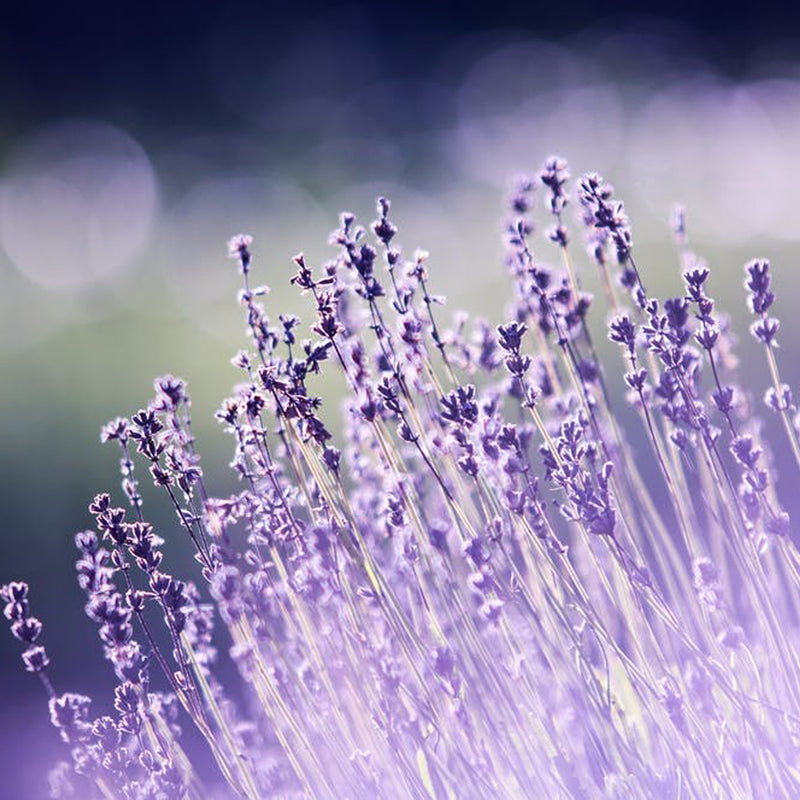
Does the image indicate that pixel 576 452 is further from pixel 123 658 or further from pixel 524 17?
pixel 524 17

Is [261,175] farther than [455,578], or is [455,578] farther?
[261,175]

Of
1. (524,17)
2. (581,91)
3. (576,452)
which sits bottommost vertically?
(576,452)

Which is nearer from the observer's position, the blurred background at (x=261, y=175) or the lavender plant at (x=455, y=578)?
the lavender plant at (x=455, y=578)

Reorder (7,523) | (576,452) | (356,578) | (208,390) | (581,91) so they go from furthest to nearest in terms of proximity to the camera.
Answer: (581,91) < (208,390) < (7,523) < (356,578) < (576,452)

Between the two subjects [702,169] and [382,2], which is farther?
[382,2]

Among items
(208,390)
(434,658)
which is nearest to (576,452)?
(434,658)

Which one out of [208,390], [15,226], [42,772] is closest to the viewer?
[42,772]

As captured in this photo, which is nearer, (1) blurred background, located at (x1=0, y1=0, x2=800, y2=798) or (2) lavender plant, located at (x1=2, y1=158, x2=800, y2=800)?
(2) lavender plant, located at (x1=2, y1=158, x2=800, y2=800)

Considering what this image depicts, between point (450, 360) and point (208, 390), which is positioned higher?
point (450, 360)
